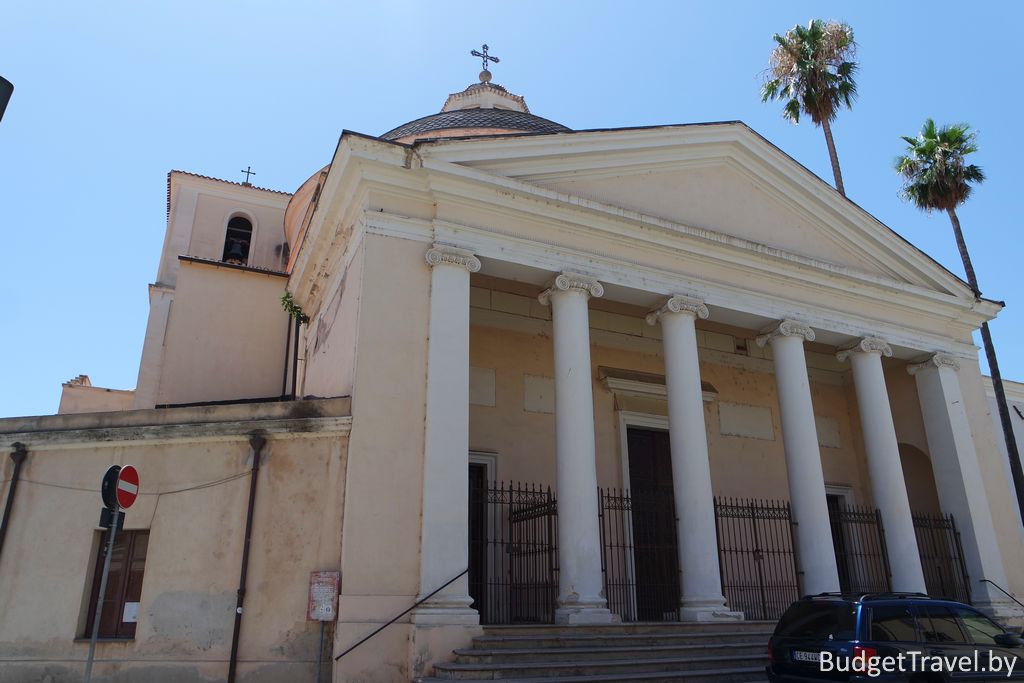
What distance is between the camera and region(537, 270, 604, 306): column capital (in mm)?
11234

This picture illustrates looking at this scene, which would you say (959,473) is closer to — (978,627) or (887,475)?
(887,475)

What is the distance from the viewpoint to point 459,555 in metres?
9.19

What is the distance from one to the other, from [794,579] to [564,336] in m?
7.44

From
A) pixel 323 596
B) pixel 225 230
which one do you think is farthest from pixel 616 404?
pixel 225 230

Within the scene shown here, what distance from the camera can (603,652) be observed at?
29.0ft

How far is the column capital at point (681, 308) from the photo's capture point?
12086 mm

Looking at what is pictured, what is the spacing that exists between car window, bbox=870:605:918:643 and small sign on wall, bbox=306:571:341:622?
5479 millimetres

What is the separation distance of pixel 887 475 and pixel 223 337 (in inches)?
506

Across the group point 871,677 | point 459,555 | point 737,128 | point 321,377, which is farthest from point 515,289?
point 871,677

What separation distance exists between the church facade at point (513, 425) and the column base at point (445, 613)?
0.03 m

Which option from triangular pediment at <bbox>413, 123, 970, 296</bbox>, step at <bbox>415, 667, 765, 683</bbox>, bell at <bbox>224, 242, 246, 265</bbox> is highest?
bell at <bbox>224, 242, 246, 265</bbox>

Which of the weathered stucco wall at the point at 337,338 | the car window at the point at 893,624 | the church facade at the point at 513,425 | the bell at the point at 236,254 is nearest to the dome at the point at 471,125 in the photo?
the church facade at the point at 513,425

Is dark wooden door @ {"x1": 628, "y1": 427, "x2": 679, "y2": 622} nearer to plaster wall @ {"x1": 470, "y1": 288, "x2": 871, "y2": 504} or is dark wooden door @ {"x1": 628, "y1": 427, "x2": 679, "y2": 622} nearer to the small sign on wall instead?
plaster wall @ {"x1": 470, "y1": 288, "x2": 871, "y2": 504}

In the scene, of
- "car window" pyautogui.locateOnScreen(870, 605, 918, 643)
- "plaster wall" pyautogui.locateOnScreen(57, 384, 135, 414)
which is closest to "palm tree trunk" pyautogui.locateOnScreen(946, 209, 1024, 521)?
"car window" pyautogui.locateOnScreen(870, 605, 918, 643)
